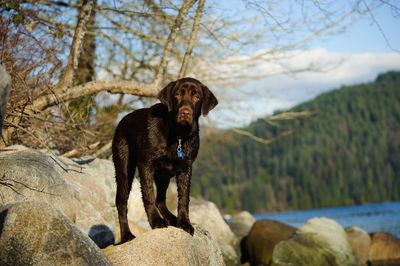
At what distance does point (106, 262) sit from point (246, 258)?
10571mm

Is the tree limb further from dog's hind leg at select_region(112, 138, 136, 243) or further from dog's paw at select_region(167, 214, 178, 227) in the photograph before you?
dog's paw at select_region(167, 214, 178, 227)

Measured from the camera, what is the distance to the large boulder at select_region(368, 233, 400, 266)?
14.4 metres

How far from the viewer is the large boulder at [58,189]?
5629 millimetres

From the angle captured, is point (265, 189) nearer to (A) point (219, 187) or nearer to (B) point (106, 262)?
(A) point (219, 187)

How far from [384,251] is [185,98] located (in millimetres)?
13040

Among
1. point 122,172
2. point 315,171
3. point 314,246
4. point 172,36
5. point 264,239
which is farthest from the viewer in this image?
point 315,171

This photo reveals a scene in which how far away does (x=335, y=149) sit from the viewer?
180m

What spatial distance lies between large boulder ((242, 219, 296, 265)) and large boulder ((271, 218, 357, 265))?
80 cm

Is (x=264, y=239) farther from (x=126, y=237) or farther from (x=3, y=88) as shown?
(x=3, y=88)

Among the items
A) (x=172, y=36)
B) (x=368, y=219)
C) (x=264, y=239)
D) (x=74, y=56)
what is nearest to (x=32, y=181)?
(x=74, y=56)

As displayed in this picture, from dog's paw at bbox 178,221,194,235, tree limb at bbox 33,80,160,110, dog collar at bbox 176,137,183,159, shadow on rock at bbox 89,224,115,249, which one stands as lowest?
shadow on rock at bbox 89,224,115,249

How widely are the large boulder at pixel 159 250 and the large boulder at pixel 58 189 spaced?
1.56m

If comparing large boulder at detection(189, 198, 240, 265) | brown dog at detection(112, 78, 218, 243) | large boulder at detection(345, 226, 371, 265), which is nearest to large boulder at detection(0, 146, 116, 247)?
brown dog at detection(112, 78, 218, 243)

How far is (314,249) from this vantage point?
11.8 meters
